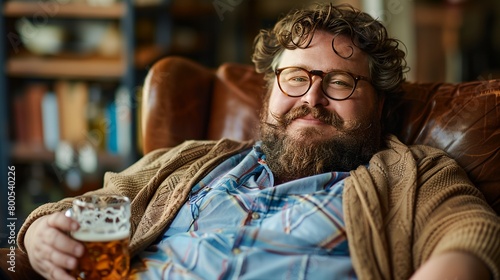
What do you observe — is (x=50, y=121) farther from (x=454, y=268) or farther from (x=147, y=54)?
(x=454, y=268)

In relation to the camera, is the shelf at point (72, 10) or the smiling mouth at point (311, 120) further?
the shelf at point (72, 10)

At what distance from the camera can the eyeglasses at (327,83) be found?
1.61 meters

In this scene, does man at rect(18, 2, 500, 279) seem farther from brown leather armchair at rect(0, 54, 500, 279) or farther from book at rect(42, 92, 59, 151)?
book at rect(42, 92, 59, 151)

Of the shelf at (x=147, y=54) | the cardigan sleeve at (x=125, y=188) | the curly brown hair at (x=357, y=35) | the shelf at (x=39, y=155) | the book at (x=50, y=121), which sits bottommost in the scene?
the shelf at (x=39, y=155)

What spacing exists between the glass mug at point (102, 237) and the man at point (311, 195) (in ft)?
0.09

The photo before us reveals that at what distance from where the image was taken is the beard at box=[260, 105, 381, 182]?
1.57 meters

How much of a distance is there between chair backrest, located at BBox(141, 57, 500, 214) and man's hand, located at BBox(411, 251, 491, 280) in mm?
449

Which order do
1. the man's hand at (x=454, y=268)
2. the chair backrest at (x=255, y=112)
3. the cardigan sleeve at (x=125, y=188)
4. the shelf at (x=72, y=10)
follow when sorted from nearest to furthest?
the man's hand at (x=454, y=268), the cardigan sleeve at (x=125, y=188), the chair backrest at (x=255, y=112), the shelf at (x=72, y=10)

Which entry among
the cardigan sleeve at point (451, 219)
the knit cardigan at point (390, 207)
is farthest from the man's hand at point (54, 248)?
the cardigan sleeve at point (451, 219)

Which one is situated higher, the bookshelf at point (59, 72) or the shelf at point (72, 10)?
the shelf at point (72, 10)

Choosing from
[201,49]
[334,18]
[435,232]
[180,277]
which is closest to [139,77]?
[201,49]

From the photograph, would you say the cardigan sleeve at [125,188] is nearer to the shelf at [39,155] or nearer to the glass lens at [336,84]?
the glass lens at [336,84]

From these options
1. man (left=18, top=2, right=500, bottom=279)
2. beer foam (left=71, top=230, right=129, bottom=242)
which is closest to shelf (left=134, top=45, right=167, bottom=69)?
man (left=18, top=2, right=500, bottom=279)

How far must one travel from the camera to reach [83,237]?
121 cm
